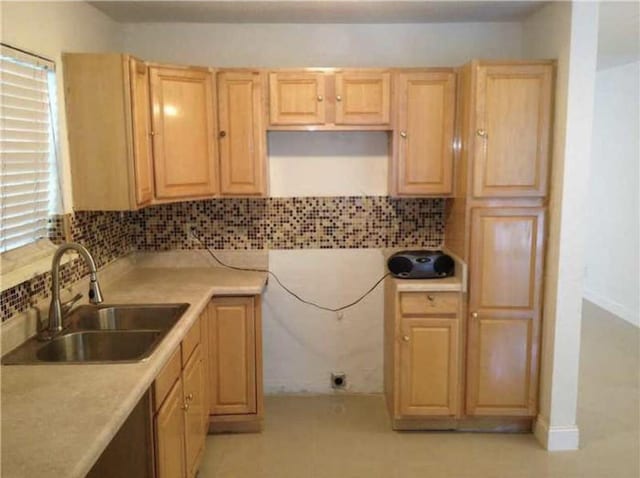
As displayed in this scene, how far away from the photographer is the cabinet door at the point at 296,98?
3.05 m

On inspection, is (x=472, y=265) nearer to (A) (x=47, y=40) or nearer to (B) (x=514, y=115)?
(B) (x=514, y=115)

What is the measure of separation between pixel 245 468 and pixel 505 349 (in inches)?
60.8

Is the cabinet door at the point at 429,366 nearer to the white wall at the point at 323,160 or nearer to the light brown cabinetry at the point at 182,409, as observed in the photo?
the white wall at the point at 323,160

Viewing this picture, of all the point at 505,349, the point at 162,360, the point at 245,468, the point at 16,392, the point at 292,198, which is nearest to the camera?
the point at 16,392

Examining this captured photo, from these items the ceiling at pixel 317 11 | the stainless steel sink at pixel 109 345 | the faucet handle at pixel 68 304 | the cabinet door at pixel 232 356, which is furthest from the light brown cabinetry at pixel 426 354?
the faucet handle at pixel 68 304

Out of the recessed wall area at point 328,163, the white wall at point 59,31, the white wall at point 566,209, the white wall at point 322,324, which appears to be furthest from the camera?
the white wall at point 322,324

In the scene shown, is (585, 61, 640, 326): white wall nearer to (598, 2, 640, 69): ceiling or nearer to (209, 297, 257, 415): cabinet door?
A: (598, 2, 640, 69): ceiling

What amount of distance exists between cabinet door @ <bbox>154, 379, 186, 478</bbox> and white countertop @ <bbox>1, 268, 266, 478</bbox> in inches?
8.4

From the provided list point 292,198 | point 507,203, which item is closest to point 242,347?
point 292,198

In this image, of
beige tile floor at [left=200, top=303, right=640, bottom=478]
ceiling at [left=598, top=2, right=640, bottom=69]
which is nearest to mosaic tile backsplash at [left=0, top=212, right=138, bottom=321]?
beige tile floor at [left=200, top=303, right=640, bottom=478]

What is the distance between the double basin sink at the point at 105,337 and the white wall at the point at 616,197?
4.35m

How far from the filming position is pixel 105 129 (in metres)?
2.64

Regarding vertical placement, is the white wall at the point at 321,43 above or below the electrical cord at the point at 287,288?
above

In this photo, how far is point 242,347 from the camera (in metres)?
3.10
